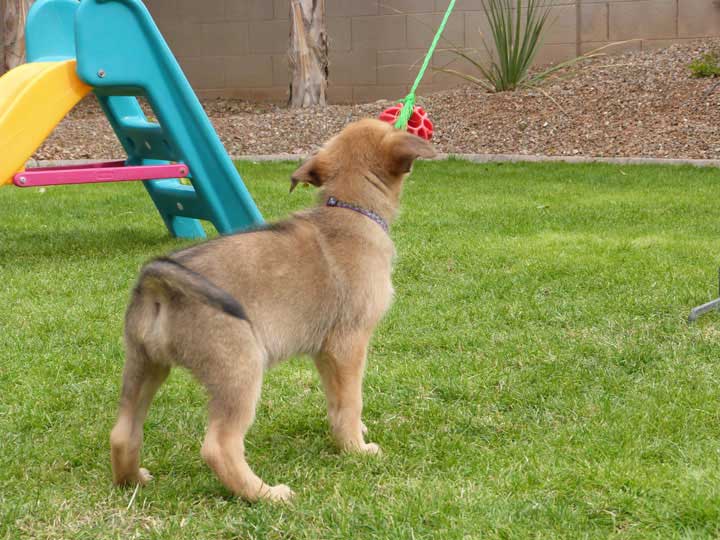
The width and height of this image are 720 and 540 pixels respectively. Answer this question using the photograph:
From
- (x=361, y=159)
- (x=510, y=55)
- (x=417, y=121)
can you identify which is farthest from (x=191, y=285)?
(x=510, y=55)

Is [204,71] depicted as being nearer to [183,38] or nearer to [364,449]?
[183,38]

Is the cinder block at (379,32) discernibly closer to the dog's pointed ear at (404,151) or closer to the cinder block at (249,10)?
the cinder block at (249,10)

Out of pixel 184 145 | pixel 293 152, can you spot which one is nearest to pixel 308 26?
pixel 293 152

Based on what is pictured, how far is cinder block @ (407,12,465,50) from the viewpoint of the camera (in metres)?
15.3

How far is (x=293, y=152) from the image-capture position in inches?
481

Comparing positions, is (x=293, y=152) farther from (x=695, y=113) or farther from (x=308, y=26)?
(x=695, y=113)

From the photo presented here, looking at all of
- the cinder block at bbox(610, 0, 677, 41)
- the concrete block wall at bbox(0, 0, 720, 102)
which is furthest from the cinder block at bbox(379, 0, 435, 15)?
the cinder block at bbox(610, 0, 677, 41)

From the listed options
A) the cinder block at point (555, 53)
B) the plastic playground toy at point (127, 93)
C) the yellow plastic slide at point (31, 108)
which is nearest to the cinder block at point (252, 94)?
the cinder block at point (555, 53)

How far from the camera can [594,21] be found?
581 inches

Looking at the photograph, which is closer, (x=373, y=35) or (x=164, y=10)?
(x=373, y=35)

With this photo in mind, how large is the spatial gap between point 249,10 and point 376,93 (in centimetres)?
264

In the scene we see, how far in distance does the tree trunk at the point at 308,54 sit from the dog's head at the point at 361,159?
10.2 metres

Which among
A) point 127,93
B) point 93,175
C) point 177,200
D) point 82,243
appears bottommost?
point 82,243

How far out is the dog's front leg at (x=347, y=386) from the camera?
11.6 feet
